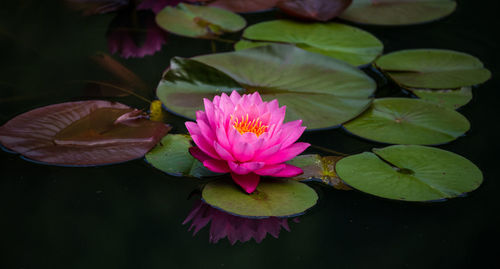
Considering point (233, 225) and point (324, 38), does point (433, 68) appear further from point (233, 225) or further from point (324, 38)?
point (233, 225)

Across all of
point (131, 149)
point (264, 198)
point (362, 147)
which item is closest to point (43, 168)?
point (131, 149)

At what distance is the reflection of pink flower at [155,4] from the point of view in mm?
2801

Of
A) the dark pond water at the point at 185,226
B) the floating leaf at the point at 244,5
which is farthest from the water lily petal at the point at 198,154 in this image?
the floating leaf at the point at 244,5

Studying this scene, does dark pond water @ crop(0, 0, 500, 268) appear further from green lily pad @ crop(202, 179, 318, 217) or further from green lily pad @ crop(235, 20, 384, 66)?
green lily pad @ crop(235, 20, 384, 66)

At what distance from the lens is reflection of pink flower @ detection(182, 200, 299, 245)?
1354mm

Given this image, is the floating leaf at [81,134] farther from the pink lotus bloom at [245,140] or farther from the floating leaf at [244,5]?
the floating leaf at [244,5]

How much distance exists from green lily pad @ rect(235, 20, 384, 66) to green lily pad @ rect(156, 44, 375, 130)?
186mm

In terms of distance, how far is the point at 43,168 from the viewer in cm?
158

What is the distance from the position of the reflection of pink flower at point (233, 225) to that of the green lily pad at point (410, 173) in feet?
0.88

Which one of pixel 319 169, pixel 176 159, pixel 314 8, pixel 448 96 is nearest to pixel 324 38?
pixel 314 8

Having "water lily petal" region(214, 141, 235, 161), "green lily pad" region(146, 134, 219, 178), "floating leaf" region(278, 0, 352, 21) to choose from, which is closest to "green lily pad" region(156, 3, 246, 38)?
"floating leaf" region(278, 0, 352, 21)

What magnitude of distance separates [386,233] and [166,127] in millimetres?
767

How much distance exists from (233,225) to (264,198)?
0.39 ft

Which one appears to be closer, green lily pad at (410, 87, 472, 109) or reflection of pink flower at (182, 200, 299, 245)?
reflection of pink flower at (182, 200, 299, 245)
